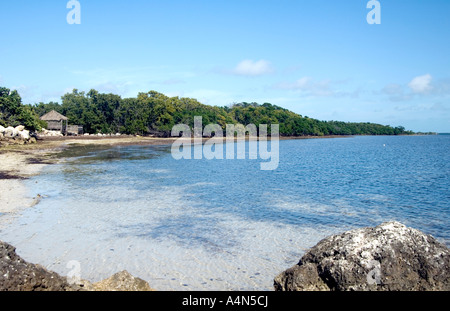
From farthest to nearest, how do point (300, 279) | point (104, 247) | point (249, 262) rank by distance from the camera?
point (104, 247), point (249, 262), point (300, 279)

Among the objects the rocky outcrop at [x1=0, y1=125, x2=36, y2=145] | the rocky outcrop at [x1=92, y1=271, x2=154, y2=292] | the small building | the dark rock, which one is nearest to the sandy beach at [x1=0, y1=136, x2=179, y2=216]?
the rocky outcrop at [x1=0, y1=125, x2=36, y2=145]

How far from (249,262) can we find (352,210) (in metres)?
7.62

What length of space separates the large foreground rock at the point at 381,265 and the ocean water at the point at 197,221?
202 cm

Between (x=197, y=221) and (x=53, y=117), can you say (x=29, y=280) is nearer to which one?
(x=197, y=221)

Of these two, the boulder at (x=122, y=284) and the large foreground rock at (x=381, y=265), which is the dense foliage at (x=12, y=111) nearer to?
the boulder at (x=122, y=284)

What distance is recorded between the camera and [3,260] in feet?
15.1

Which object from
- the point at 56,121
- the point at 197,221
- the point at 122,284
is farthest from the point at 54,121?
the point at 122,284

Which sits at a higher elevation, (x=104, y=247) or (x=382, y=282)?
(x=382, y=282)

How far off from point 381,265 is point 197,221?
789cm

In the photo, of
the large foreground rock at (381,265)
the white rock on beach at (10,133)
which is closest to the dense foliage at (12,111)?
the white rock on beach at (10,133)

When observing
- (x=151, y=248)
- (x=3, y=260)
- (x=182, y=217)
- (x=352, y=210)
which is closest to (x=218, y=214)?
(x=182, y=217)

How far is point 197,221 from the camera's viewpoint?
12117 mm
